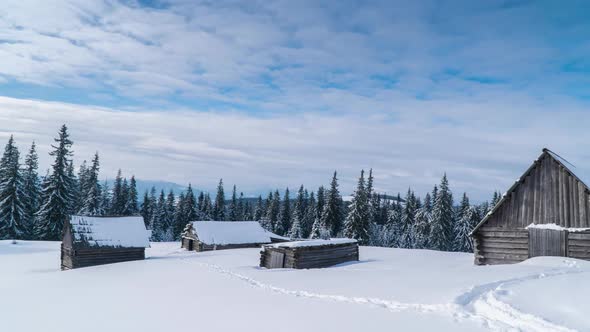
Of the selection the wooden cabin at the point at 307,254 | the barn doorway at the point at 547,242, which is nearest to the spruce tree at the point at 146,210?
the wooden cabin at the point at 307,254

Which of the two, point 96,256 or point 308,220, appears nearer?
point 96,256

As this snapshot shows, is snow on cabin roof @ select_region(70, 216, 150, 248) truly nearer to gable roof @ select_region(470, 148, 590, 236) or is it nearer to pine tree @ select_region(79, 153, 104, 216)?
pine tree @ select_region(79, 153, 104, 216)

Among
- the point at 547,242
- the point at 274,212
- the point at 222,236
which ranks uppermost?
the point at 547,242

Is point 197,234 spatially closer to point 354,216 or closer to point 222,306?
point 354,216

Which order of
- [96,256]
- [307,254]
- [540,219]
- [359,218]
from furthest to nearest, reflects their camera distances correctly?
[359,218] < [96,256] < [307,254] < [540,219]

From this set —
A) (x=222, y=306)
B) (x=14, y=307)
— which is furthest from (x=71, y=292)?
(x=222, y=306)

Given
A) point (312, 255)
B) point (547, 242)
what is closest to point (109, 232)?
point (312, 255)

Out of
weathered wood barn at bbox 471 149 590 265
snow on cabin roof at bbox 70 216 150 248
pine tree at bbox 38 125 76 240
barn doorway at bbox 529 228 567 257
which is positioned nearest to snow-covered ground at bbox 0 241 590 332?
barn doorway at bbox 529 228 567 257

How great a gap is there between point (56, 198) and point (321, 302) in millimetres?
54211

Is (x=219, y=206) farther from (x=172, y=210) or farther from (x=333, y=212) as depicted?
(x=333, y=212)

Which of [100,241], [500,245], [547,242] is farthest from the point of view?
[100,241]

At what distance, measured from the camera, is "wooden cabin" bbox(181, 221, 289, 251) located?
51031mm

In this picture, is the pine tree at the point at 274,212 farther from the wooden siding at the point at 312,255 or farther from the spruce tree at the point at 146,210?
the wooden siding at the point at 312,255

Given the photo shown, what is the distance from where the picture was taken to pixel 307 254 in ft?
93.7
